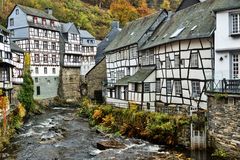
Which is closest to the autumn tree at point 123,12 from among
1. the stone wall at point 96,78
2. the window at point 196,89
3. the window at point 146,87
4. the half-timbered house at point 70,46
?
the half-timbered house at point 70,46

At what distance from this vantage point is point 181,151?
22172 mm

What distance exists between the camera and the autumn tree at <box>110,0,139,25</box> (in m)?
89.5

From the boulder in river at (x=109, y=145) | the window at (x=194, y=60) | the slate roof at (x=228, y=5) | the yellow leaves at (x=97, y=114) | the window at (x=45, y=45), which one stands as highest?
the window at (x=45, y=45)

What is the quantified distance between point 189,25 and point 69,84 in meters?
32.9

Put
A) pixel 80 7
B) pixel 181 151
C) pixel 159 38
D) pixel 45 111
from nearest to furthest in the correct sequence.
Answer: pixel 181 151 < pixel 159 38 < pixel 45 111 < pixel 80 7

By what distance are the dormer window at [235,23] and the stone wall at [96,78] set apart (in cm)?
3229

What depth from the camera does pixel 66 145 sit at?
2559 centimetres

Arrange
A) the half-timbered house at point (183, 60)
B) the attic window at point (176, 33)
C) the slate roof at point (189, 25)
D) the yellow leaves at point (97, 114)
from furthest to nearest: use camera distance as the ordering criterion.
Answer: the yellow leaves at point (97, 114)
the attic window at point (176, 33)
the slate roof at point (189, 25)
the half-timbered house at point (183, 60)

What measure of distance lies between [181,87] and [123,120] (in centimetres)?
591

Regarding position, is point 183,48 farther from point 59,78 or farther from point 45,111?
point 59,78

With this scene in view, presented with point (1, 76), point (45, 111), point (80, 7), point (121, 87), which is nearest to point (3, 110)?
point (1, 76)

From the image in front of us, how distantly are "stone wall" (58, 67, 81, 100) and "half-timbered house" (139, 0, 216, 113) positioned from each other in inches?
1001

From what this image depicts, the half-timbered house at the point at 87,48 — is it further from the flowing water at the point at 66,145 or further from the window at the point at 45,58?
the flowing water at the point at 66,145

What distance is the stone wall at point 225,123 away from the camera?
755 inches
